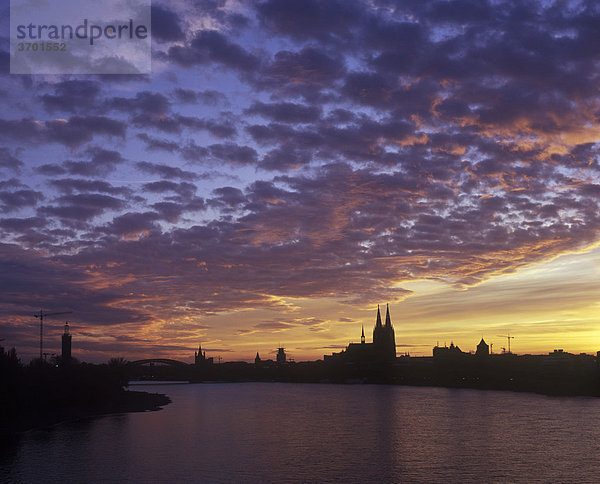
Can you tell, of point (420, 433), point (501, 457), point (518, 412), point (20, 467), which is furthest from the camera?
point (518, 412)

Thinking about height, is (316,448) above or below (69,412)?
below

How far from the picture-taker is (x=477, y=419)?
372 ft

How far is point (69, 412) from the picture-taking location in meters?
118

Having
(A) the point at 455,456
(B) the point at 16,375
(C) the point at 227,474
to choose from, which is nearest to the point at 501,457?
(A) the point at 455,456

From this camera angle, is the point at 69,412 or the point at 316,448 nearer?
the point at 316,448

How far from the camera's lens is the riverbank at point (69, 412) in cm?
9625

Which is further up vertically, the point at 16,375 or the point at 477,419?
the point at 16,375

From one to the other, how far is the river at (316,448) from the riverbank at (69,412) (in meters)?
2.95

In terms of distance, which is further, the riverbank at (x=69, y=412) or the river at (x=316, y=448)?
the riverbank at (x=69, y=412)

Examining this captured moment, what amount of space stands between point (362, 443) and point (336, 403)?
247 ft

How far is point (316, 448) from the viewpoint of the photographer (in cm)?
7994

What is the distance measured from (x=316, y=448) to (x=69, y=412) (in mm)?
62088

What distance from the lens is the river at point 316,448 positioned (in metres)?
63.3

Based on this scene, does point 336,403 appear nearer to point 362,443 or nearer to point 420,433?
point 420,433
